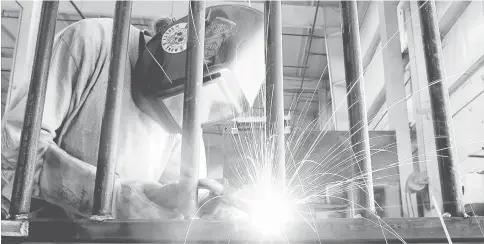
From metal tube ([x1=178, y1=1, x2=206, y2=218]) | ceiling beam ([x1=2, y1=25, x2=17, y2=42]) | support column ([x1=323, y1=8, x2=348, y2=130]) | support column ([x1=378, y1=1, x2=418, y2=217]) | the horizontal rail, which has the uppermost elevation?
ceiling beam ([x1=2, y1=25, x2=17, y2=42])

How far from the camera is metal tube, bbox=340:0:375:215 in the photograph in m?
0.80

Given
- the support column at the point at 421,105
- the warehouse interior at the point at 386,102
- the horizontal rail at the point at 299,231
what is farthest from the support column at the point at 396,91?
the horizontal rail at the point at 299,231

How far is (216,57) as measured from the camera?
1.38 m

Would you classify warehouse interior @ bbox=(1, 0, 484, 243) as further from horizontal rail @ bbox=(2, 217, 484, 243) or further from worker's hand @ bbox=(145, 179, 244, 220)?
worker's hand @ bbox=(145, 179, 244, 220)

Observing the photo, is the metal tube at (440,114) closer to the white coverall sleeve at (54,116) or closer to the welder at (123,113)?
the welder at (123,113)

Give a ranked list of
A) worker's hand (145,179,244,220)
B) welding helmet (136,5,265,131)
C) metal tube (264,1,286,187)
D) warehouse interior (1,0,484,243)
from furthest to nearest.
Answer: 1. warehouse interior (1,0,484,243)
2. welding helmet (136,5,265,131)
3. worker's hand (145,179,244,220)
4. metal tube (264,1,286,187)

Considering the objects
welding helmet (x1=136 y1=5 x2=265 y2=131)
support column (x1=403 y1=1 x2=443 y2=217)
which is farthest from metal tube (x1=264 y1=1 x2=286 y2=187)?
support column (x1=403 y1=1 x2=443 y2=217)

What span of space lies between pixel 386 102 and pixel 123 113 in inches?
154

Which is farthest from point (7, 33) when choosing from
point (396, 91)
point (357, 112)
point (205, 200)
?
point (357, 112)

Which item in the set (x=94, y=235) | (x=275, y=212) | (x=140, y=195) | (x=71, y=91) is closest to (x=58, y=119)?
(x=71, y=91)

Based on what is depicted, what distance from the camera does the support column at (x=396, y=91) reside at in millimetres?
4234

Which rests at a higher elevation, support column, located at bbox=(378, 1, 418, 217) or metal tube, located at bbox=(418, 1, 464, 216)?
support column, located at bbox=(378, 1, 418, 217)

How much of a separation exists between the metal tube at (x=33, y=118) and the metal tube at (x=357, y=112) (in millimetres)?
568

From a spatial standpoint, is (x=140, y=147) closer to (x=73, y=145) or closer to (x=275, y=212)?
(x=73, y=145)
